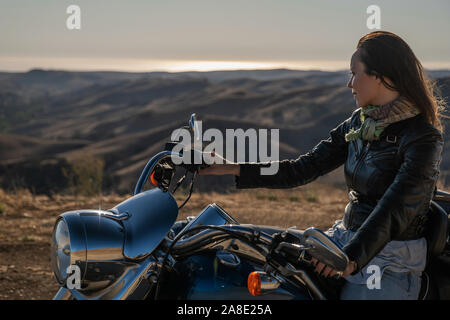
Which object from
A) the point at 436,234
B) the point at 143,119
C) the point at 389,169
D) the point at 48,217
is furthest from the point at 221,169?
the point at 143,119

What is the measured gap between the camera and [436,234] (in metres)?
2.32

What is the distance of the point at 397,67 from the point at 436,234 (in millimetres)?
831

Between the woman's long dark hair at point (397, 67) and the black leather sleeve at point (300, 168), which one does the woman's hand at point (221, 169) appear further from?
the woman's long dark hair at point (397, 67)

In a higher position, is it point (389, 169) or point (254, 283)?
point (389, 169)

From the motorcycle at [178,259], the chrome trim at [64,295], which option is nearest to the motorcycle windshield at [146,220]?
the motorcycle at [178,259]

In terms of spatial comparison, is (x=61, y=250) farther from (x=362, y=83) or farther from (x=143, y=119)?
(x=143, y=119)

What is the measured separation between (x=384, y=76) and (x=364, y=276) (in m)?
0.99

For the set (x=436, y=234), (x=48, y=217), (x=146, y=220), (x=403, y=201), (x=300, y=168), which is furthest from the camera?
(x=48, y=217)

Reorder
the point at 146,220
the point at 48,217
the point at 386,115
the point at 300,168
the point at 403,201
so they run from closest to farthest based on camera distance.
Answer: the point at 146,220 → the point at 403,201 → the point at 386,115 → the point at 300,168 → the point at 48,217

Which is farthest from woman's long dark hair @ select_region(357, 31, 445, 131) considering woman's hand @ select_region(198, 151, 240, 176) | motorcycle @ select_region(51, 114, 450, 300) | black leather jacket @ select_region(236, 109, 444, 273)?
Answer: woman's hand @ select_region(198, 151, 240, 176)

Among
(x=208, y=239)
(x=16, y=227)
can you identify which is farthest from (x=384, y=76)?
(x=16, y=227)

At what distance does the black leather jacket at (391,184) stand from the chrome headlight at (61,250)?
3.71 ft

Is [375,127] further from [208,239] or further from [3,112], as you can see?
[3,112]

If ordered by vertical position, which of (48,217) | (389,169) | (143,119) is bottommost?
(143,119)
